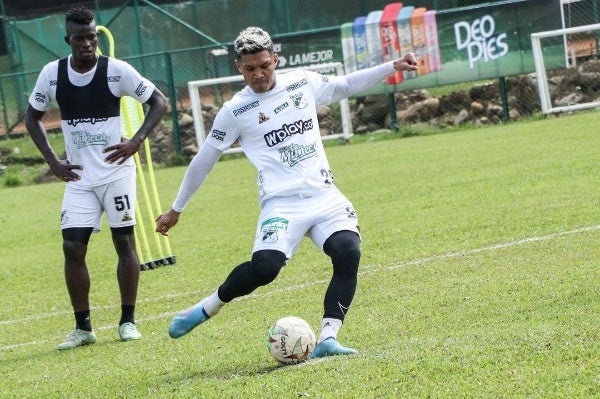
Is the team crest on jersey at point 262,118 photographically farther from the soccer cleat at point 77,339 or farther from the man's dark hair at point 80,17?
the soccer cleat at point 77,339

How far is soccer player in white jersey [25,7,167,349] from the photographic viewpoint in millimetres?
8320

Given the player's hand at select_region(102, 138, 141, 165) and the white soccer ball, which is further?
the player's hand at select_region(102, 138, 141, 165)

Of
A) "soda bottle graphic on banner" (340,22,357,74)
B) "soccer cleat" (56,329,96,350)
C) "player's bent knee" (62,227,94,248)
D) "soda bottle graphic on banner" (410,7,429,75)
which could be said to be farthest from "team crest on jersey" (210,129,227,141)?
"soda bottle graphic on banner" (340,22,357,74)

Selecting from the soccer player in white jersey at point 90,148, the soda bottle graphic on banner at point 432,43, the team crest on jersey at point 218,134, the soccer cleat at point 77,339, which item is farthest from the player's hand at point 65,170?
the soda bottle graphic on banner at point 432,43

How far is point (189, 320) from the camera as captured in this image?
6.86 meters

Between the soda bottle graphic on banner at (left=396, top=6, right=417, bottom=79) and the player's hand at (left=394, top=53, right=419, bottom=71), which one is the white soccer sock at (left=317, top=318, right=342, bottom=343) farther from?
the soda bottle graphic on banner at (left=396, top=6, right=417, bottom=79)

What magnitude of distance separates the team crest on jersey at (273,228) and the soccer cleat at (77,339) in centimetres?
220

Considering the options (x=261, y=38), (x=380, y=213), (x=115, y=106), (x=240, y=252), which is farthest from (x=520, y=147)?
(x=261, y=38)

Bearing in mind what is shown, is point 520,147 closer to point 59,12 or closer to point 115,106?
point 115,106

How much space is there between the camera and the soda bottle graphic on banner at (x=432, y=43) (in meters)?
23.0

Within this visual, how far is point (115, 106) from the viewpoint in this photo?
27.7 ft

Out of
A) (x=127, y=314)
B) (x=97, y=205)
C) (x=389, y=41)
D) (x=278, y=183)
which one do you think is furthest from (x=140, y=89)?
(x=389, y=41)

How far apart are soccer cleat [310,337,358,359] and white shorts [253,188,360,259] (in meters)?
0.55

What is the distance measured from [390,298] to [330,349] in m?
2.01
